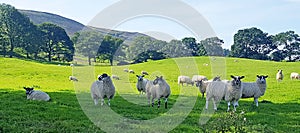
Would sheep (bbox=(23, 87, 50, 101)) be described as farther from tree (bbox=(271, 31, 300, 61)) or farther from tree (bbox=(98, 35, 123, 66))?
tree (bbox=(271, 31, 300, 61))

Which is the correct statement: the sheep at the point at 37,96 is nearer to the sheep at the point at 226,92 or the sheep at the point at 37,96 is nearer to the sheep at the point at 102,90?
the sheep at the point at 102,90

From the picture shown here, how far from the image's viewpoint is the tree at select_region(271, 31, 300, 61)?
4094 inches

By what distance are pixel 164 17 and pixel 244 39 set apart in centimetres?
9409

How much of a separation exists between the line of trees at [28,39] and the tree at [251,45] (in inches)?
2014

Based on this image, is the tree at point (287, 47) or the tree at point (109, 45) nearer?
the tree at point (109, 45)

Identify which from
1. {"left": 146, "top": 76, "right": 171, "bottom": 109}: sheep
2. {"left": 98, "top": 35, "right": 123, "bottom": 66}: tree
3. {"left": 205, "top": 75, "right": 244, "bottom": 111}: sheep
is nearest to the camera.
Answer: {"left": 205, "top": 75, "right": 244, "bottom": 111}: sheep

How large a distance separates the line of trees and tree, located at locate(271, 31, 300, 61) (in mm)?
63140

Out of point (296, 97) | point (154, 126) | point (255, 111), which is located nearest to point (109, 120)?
point (154, 126)

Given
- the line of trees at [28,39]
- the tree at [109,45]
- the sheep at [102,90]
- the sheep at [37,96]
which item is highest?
the line of trees at [28,39]

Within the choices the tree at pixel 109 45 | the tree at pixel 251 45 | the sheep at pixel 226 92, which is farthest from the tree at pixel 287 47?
the sheep at pixel 226 92

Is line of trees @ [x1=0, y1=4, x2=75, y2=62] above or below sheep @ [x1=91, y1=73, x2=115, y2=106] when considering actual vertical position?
above

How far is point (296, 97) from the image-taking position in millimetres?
25031

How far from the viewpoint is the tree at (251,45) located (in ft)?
346

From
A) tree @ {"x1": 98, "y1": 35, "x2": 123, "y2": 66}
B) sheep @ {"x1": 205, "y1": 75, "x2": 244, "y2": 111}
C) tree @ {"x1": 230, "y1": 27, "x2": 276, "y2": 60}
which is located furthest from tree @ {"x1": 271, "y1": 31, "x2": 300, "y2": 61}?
sheep @ {"x1": 205, "y1": 75, "x2": 244, "y2": 111}
